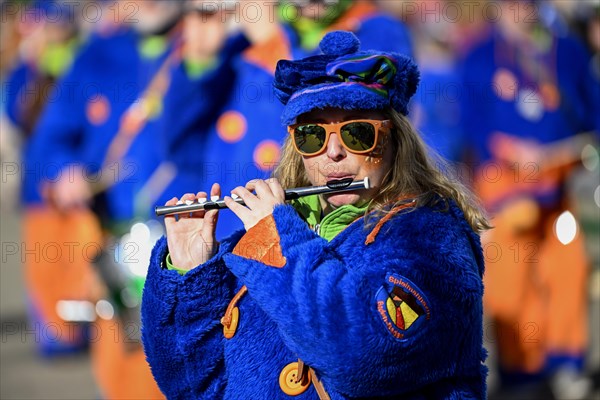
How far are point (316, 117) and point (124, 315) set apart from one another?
323 cm

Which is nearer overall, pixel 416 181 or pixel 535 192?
pixel 416 181

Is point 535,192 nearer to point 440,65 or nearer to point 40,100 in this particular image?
point 440,65

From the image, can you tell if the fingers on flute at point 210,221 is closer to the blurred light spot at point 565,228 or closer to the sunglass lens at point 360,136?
the sunglass lens at point 360,136

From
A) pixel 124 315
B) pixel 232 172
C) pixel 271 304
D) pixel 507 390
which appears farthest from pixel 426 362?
pixel 507 390

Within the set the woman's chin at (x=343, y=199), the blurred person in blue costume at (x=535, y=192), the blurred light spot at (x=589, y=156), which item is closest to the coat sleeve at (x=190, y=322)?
the woman's chin at (x=343, y=199)

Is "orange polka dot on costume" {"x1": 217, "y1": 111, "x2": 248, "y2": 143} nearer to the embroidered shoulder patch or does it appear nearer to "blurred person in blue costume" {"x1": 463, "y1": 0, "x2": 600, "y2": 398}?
the embroidered shoulder patch

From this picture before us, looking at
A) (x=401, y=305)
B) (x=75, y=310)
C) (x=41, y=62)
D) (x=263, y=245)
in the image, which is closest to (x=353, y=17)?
(x=263, y=245)

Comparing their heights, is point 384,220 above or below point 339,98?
below

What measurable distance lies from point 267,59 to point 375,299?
216cm

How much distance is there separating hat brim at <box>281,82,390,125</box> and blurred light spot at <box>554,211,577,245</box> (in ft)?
13.6

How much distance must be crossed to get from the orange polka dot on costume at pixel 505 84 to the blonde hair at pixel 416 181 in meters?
4.05

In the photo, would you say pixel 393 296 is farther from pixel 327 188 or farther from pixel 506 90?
pixel 506 90

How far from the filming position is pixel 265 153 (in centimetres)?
418

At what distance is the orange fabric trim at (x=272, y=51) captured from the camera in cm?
432
